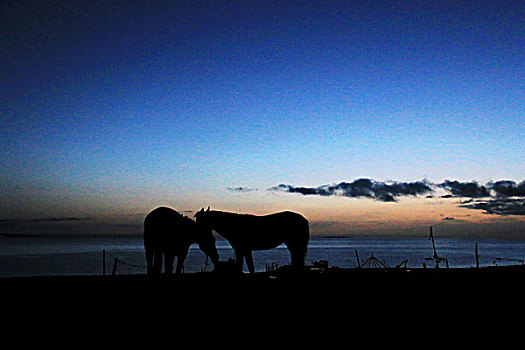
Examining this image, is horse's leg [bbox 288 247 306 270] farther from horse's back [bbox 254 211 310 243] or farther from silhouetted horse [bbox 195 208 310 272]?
horse's back [bbox 254 211 310 243]

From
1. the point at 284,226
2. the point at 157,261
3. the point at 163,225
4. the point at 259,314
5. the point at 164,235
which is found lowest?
the point at 259,314

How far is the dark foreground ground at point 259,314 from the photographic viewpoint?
7.66 meters

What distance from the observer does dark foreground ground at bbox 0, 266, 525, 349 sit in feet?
25.1

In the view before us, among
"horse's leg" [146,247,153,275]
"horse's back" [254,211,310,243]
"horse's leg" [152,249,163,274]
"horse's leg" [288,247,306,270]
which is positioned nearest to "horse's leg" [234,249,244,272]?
"horse's back" [254,211,310,243]

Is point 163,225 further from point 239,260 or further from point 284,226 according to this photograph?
point 284,226

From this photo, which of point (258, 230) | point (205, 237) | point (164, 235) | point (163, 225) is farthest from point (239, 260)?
point (163, 225)

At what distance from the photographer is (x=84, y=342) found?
754 centimetres

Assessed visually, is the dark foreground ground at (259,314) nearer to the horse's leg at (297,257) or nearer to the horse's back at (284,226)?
the horse's leg at (297,257)

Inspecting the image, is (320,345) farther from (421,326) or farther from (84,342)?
(84,342)

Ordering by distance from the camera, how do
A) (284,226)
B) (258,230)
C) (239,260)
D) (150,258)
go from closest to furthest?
(150,258), (239,260), (258,230), (284,226)

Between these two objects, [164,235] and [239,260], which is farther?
[239,260]

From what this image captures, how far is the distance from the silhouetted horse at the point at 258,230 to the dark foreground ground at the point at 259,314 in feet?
5.42

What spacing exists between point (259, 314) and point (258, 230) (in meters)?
6.97

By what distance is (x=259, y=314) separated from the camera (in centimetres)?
993
